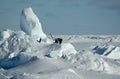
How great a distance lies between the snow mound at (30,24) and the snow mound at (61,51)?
8232mm

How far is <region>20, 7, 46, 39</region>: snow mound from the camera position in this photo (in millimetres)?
48719

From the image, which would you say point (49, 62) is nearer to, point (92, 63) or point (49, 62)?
point (49, 62)

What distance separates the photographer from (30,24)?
4884 cm

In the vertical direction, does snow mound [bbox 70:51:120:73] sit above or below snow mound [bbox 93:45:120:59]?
above

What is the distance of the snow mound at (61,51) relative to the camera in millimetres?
38256

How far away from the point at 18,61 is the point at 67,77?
9553mm

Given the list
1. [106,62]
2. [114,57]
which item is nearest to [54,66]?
[106,62]

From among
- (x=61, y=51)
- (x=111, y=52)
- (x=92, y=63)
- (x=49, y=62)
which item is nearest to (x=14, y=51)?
(x=61, y=51)

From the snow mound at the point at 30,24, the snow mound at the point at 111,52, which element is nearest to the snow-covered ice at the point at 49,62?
the snow mound at the point at 111,52

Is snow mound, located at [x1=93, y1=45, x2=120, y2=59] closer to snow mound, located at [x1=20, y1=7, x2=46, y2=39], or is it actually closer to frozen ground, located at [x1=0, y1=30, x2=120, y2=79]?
frozen ground, located at [x1=0, y1=30, x2=120, y2=79]

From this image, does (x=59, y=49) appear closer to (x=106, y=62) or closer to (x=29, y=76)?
(x=106, y=62)

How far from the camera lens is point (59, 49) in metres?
39.4

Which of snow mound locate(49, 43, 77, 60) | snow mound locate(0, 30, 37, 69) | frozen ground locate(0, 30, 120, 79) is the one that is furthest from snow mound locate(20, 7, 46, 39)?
snow mound locate(49, 43, 77, 60)

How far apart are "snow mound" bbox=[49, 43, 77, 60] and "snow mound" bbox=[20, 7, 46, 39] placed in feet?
27.0
